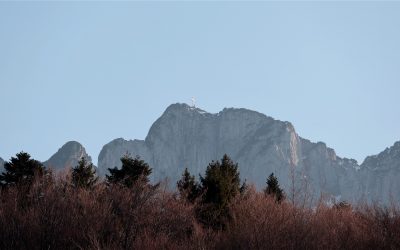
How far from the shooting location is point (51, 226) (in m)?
30.4

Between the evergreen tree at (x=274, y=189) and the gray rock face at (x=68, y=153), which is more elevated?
the gray rock face at (x=68, y=153)

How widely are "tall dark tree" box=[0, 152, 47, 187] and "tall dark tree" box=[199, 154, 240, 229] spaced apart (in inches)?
460

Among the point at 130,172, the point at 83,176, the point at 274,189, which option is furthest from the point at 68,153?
the point at 130,172

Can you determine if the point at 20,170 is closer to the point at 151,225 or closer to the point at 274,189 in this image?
the point at 151,225

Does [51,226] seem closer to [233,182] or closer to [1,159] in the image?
[233,182]

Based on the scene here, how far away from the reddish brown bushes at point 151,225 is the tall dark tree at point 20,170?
1556mm

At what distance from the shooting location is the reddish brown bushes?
29.6 m

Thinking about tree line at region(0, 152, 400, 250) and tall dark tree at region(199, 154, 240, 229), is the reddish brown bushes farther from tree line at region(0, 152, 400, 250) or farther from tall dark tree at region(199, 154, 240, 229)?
tall dark tree at region(199, 154, 240, 229)

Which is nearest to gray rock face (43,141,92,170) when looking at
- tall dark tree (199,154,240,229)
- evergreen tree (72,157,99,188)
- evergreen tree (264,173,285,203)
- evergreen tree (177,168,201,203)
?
evergreen tree (264,173,285,203)

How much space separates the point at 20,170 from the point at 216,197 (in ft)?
45.7

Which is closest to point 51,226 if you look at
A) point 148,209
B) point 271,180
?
point 148,209

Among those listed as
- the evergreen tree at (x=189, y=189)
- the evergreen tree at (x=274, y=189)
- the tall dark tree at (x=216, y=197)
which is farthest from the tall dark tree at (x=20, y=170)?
the evergreen tree at (x=274, y=189)

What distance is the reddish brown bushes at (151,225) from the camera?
29594 mm

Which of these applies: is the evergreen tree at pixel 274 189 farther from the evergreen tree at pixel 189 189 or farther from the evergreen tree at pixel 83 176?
the evergreen tree at pixel 83 176
